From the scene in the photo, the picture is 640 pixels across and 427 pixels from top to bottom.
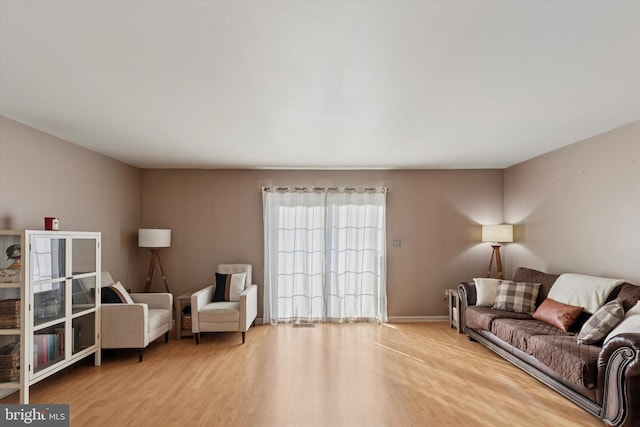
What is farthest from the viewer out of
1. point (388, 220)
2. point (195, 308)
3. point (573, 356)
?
point (388, 220)

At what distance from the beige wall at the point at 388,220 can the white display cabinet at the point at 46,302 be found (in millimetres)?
1775

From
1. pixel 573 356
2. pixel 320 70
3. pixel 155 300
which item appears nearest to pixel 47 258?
pixel 155 300

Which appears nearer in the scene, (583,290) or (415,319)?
(583,290)

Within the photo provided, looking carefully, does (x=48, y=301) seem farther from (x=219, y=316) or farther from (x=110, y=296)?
(x=219, y=316)

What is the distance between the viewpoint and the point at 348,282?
232 inches

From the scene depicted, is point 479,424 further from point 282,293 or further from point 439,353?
point 282,293

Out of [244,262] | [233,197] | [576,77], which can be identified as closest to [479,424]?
[576,77]

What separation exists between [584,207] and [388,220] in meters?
2.61

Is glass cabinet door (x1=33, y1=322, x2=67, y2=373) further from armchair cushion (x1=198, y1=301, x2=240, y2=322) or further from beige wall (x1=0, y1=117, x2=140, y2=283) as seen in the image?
armchair cushion (x1=198, y1=301, x2=240, y2=322)

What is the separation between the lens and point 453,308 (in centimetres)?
552

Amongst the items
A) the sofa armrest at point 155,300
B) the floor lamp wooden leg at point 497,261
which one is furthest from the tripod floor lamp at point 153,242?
the floor lamp wooden leg at point 497,261

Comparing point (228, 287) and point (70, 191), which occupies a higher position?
point (70, 191)

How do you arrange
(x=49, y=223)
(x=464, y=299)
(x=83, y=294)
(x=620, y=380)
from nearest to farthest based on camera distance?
1. (x=620, y=380)
2. (x=49, y=223)
3. (x=83, y=294)
4. (x=464, y=299)

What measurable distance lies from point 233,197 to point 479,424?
4.46 m
